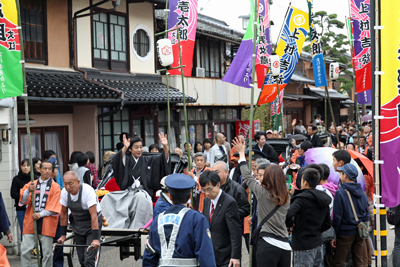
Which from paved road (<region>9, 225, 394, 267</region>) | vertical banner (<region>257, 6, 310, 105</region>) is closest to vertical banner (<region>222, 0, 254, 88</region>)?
vertical banner (<region>257, 6, 310, 105</region>)

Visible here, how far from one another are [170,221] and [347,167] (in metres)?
3.41

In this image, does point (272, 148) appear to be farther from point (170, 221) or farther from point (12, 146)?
point (170, 221)

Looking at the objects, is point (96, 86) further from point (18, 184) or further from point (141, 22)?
point (18, 184)

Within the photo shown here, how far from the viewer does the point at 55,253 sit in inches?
307

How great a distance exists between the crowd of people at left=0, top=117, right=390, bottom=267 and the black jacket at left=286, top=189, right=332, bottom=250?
0.01 m

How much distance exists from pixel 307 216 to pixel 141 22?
41.5ft

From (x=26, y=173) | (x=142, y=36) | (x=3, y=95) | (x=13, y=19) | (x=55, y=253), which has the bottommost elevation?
(x=55, y=253)

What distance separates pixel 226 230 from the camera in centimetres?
583

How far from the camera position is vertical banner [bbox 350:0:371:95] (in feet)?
41.6

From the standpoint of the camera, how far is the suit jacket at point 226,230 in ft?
18.7

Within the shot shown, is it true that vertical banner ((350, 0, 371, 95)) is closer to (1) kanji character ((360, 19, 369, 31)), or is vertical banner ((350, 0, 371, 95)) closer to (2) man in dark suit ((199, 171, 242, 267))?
(1) kanji character ((360, 19, 369, 31))

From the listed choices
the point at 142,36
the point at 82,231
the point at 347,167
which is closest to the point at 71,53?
the point at 142,36

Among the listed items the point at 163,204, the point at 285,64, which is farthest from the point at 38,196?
the point at 285,64

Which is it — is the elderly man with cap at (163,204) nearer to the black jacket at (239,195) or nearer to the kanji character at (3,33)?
the black jacket at (239,195)
